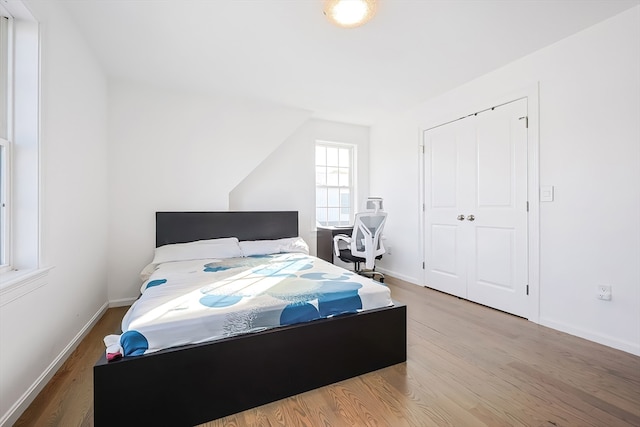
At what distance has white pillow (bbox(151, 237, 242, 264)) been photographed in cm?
290

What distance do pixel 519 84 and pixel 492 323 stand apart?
7.59 feet

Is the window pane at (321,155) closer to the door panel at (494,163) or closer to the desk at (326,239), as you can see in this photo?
the desk at (326,239)

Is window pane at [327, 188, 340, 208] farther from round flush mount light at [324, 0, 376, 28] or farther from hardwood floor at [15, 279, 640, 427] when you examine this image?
round flush mount light at [324, 0, 376, 28]

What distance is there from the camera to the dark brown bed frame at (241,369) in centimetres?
123

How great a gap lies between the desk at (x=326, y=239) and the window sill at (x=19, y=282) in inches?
116

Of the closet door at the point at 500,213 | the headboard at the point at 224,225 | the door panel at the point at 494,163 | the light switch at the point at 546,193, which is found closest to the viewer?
the light switch at the point at 546,193

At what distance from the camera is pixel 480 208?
3105mm

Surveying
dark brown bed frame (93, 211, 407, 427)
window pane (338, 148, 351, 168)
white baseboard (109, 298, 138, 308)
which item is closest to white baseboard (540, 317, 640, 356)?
dark brown bed frame (93, 211, 407, 427)

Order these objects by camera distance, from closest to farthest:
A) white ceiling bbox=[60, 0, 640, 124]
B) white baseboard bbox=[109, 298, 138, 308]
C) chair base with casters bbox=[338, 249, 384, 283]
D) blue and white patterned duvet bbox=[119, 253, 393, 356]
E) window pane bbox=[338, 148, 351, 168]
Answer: blue and white patterned duvet bbox=[119, 253, 393, 356] < white ceiling bbox=[60, 0, 640, 124] < white baseboard bbox=[109, 298, 138, 308] < chair base with casters bbox=[338, 249, 384, 283] < window pane bbox=[338, 148, 351, 168]

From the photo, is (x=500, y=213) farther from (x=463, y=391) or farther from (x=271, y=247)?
(x=271, y=247)

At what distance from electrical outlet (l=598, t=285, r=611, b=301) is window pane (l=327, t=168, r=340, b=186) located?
3.36 metres

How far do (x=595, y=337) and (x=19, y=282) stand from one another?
383 centimetres

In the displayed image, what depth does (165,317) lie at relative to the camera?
1378 mm

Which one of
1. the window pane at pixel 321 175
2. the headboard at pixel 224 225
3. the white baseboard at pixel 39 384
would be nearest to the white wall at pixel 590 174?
the window pane at pixel 321 175
